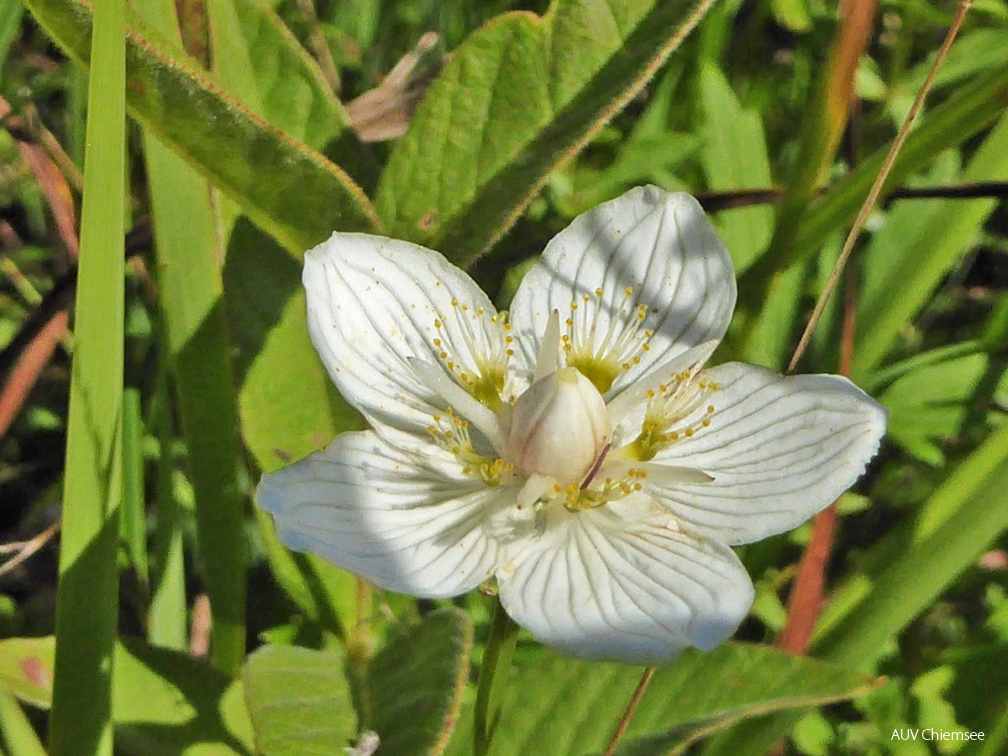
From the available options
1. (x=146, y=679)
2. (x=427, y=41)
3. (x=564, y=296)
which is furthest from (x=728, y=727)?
(x=427, y=41)

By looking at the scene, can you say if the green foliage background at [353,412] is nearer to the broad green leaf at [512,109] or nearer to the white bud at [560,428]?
the broad green leaf at [512,109]

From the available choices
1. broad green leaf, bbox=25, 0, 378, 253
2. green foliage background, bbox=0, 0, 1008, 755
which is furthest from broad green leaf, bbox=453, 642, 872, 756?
broad green leaf, bbox=25, 0, 378, 253

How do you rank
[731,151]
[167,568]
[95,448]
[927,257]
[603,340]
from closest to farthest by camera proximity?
1. [95,448]
2. [603,340]
3. [167,568]
4. [927,257]
5. [731,151]

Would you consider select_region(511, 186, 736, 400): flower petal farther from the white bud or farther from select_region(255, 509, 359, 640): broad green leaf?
select_region(255, 509, 359, 640): broad green leaf

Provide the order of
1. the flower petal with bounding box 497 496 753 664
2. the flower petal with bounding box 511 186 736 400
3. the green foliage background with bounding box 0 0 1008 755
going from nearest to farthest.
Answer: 1. the flower petal with bounding box 497 496 753 664
2. the green foliage background with bounding box 0 0 1008 755
3. the flower petal with bounding box 511 186 736 400

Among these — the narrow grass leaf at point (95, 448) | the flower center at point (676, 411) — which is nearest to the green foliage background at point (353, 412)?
the narrow grass leaf at point (95, 448)

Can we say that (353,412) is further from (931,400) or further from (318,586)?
(931,400)

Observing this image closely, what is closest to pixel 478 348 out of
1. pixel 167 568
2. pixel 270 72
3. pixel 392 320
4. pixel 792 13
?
pixel 392 320
